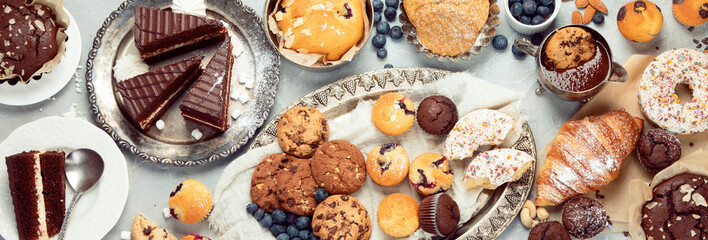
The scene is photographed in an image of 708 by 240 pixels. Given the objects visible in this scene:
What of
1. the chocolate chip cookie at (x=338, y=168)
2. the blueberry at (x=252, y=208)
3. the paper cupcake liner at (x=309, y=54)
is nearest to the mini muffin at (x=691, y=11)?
the paper cupcake liner at (x=309, y=54)

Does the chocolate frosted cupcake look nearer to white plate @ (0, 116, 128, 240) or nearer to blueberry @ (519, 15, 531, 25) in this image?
blueberry @ (519, 15, 531, 25)

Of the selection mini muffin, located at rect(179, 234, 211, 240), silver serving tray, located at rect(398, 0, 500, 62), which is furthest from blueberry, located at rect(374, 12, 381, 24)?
mini muffin, located at rect(179, 234, 211, 240)

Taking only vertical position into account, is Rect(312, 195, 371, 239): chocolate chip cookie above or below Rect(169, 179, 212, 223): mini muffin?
above

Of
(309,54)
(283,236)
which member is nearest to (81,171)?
(283,236)

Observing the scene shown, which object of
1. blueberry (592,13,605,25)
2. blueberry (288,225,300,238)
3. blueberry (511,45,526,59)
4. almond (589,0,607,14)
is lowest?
blueberry (288,225,300,238)

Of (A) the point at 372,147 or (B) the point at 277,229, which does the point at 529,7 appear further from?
(B) the point at 277,229
